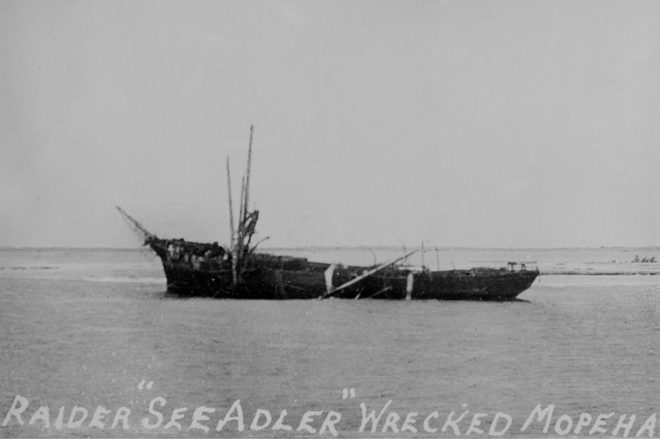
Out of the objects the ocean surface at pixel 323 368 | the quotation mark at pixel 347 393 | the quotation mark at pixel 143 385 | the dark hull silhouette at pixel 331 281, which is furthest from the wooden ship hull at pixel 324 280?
the quotation mark at pixel 347 393

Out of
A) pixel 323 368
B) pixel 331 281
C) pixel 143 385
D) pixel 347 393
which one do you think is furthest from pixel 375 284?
pixel 143 385

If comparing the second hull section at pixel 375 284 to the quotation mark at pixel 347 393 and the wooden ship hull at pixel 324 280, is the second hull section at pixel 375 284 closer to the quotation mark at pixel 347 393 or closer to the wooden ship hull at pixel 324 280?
the wooden ship hull at pixel 324 280

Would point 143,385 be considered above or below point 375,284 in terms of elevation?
below

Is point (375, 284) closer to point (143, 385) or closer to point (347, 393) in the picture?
point (347, 393)

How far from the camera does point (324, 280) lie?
67.8 ft

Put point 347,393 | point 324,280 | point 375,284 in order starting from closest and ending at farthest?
point 347,393 → point 324,280 → point 375,284

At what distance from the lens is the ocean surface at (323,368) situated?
726 cm

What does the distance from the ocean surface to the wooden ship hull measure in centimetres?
240

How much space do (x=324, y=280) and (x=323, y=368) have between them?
10801mm

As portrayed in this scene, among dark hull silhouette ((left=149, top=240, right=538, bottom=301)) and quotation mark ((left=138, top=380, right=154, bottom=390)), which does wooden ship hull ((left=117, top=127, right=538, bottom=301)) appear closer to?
dark hull silhouette ((left=149, top=240, right=538, bottom=301))

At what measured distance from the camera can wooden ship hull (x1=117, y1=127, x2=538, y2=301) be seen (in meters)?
20.6

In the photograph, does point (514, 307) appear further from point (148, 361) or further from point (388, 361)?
point (148, 361)

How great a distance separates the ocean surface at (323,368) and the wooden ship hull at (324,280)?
2398 mm

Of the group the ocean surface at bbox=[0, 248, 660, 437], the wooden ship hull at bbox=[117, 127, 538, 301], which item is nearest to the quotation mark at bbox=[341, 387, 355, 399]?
the ocean surface at bbox=[0, 248, 660, 437]
